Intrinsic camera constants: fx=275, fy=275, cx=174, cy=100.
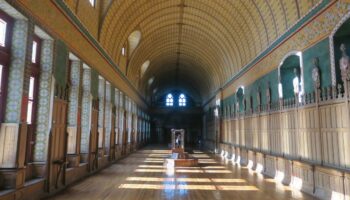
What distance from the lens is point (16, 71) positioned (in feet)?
22.2

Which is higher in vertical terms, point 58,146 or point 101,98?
point 101,98

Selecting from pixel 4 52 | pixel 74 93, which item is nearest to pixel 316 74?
pixel 74 93

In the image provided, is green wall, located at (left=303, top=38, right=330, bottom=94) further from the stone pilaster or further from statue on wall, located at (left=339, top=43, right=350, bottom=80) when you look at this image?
the stone pilaster

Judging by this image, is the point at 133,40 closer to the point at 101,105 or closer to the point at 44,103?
the point at 101,105

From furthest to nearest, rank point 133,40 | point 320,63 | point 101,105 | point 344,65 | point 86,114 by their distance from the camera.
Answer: point 133,40, point 101,105, point 86,114, point 320,63, point 344,65

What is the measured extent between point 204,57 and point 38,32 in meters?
20.8

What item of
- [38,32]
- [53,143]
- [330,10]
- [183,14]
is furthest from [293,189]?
[183,14]

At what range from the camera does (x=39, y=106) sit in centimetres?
832

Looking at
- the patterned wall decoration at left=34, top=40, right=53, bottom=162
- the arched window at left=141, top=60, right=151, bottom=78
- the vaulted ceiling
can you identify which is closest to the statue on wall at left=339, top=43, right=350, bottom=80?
the vaulted ceiling

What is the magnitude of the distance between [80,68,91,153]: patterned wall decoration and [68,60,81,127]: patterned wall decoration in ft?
3.96

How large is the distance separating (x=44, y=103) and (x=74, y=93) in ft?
8.21

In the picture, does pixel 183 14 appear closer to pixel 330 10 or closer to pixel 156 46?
pixel 156 46

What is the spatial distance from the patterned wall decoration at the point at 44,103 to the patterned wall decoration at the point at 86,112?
12.1 ft

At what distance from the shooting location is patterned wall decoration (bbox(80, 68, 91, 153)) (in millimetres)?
12234
